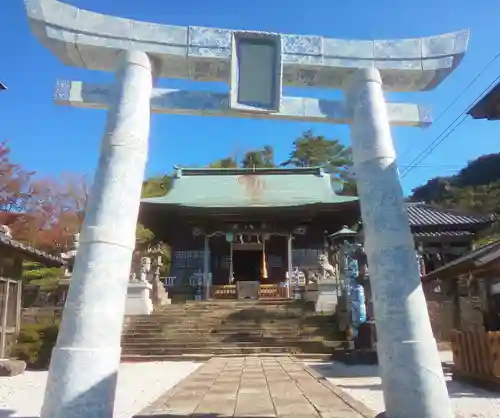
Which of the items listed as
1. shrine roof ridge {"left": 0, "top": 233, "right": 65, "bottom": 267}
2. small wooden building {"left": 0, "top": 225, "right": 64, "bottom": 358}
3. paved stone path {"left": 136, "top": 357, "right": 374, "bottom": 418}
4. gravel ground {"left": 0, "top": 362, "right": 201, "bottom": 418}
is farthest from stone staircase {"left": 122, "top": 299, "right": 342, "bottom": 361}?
paved stone path {"left": 136, "top": 357, "right": 374, "bottom": 418}

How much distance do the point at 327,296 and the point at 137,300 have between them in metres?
7.19

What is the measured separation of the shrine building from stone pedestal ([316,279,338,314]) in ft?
19.8

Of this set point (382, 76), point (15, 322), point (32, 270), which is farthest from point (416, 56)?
point (32, 270)

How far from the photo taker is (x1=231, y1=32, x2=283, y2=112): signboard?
228 inches

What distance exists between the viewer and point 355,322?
14258 millimetres

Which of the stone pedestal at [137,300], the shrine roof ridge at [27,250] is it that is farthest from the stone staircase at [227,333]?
Answer: the shrine roof ridge at [27,250]

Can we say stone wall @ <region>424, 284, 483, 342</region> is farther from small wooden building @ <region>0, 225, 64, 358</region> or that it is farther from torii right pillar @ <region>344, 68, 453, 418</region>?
small wooden building @ <region>0, 225, 64, 358</region>

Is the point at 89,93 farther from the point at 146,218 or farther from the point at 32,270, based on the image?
the point at 32,270

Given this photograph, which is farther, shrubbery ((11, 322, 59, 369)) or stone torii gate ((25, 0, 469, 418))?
shrubbery ((11, 322, 59, 369))

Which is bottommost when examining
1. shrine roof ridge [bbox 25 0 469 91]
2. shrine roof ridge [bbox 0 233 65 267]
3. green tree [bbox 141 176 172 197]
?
shrine roof ridge [bbox 0 233 65 267]

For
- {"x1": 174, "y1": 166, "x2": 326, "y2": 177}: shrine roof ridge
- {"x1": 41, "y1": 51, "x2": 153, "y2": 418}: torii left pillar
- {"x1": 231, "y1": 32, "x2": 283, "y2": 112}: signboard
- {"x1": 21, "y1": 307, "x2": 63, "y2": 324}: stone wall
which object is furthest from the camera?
{"x1": 174, "y1": 166, "x2": 326, "y2": 177}: shrine roof ridge

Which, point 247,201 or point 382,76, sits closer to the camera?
point 382,76

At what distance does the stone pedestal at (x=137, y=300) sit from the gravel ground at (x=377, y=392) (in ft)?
26.2

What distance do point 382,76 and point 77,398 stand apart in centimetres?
516
